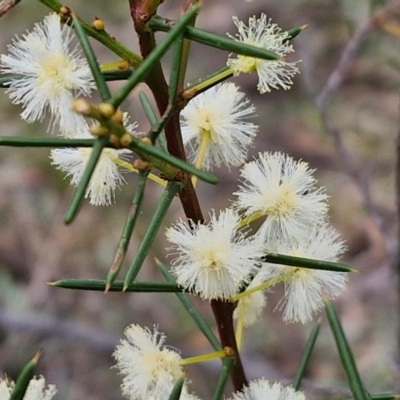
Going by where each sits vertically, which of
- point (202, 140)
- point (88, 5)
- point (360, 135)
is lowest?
point (202, 140)

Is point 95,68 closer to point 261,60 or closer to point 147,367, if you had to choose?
point 261,60

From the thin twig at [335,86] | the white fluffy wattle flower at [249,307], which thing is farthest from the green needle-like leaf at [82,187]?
the thin twig at [335,86]

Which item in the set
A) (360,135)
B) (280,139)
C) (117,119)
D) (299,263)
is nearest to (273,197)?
(299,263)

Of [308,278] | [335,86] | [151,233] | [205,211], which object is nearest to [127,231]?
[151,233]

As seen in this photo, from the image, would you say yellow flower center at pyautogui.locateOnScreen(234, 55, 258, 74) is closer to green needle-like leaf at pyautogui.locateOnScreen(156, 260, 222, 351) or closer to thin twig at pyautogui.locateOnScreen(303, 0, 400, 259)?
green needle-like leaf at pyautogui.locateOnScreen(156, 260, 222, 351)

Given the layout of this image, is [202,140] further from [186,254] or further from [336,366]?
[336,366]

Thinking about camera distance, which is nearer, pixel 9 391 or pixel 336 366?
pixel 9 391

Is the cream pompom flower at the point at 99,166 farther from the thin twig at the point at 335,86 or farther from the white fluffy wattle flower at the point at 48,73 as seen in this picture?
the thin twig at the point at 335,86
